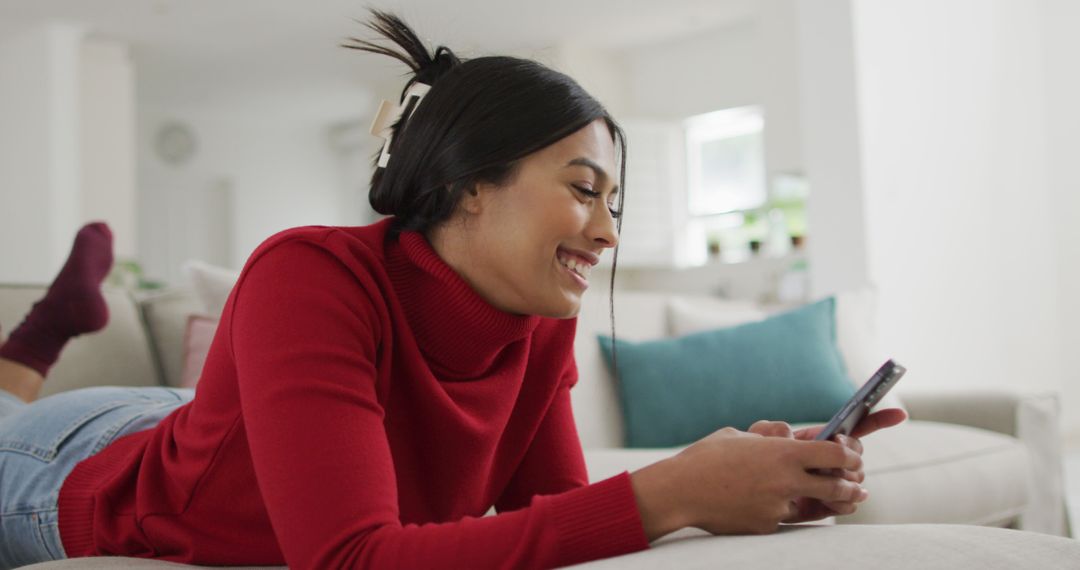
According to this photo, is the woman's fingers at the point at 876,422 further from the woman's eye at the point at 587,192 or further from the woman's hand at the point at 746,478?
the woman's eye at the point at 587,192

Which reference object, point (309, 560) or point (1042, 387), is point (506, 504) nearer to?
point (309, 560)

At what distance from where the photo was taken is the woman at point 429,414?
0.78 m

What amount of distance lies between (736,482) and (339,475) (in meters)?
0.32

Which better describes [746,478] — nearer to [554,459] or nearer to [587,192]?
[587,192]

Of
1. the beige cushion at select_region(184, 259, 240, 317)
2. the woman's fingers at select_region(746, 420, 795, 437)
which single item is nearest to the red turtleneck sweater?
the woman's fingers at select_region(746, 420, 795, 437)

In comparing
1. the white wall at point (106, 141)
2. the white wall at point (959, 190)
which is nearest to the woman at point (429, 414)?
the white wall at point (959, 190)

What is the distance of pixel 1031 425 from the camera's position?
2658 mm

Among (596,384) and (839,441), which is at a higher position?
(839,441)

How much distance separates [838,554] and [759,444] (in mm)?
110

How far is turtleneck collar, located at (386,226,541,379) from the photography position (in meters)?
1.03

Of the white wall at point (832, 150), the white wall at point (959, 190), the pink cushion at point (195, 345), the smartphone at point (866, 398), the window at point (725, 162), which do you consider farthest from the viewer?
the window at point (725, 162)

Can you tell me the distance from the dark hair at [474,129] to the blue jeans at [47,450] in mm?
618

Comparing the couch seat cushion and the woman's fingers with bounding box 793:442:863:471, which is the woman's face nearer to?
the woman's fingers with bounding box 793:442:863:471

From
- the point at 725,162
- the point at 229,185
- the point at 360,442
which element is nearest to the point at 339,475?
the point at 360,442
